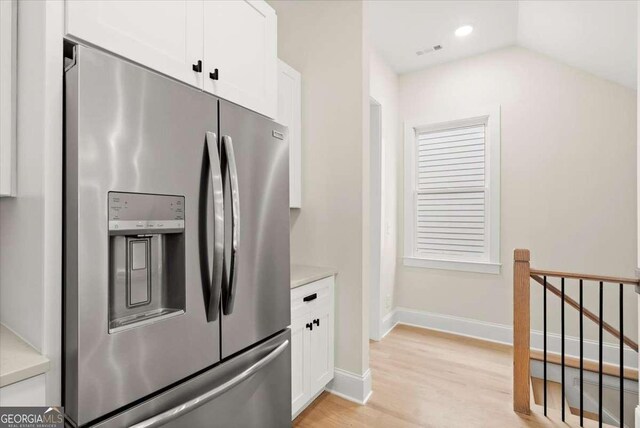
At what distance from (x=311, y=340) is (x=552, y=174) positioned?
2.65m

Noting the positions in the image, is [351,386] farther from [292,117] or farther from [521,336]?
[292,117]

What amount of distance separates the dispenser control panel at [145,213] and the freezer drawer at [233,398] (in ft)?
1.71

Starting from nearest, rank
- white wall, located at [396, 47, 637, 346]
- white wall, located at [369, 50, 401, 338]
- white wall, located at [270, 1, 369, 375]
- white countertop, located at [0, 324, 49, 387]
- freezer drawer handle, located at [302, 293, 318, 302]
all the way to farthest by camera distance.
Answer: white countertop, located at [0, 324, 49, 387], freezer drawer handle, located at [302, 293, 318, 302], white wall, located at [270, 1, 369, 375], white wall, located at [396, 47, 637, 346], white wall, located at [369, 50, 401, 338]

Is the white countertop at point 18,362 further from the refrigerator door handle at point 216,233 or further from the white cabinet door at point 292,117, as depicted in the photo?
the white cabinet door at point 292,117

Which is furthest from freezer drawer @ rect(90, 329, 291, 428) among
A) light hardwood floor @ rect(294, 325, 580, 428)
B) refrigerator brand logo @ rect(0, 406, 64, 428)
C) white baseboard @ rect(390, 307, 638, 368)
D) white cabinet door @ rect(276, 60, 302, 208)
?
white baseboard @ rect(390, 307, 638, 368)

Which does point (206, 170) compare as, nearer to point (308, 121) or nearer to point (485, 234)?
point (308, 121)

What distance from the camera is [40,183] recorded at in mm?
853

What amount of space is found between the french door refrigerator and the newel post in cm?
160

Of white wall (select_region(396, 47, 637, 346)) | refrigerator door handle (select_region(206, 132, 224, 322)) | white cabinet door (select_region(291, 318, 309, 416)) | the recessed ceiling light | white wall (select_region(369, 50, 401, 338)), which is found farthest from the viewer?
white wall (select_region(369, 50, 401, 338))

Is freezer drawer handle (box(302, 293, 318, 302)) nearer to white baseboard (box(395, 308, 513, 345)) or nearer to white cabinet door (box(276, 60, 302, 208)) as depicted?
white cabinet door (box(276, 60, 302, 208))

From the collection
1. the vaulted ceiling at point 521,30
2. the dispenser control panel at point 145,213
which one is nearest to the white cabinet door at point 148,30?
the dispenser control panel at point 145,213

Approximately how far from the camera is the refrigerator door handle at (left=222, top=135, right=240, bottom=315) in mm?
1178

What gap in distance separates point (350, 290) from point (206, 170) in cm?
138

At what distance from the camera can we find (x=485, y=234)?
3.24m
